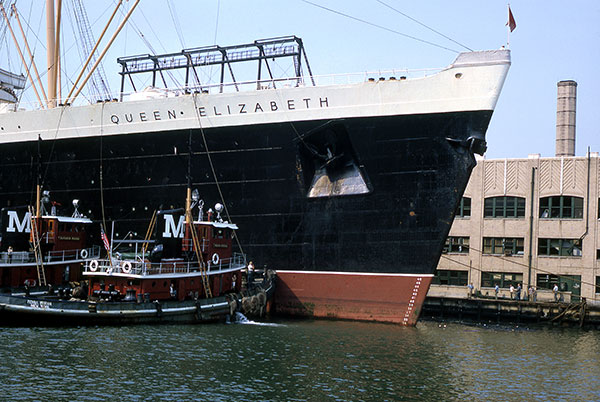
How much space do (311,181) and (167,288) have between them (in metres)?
9.26

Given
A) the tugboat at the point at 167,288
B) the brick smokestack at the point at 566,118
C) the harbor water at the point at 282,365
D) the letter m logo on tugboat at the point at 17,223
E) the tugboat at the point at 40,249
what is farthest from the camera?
the brick smokestack at the point at 566,118

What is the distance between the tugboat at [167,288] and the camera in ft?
94.2

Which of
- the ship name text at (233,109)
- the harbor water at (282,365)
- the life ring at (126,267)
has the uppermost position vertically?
the ship name text at (233,109)

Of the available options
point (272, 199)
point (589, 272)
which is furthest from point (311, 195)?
point (589, 272)

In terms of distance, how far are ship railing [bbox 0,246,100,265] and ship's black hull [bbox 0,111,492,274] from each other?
3003mm

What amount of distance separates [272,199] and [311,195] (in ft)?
7.14

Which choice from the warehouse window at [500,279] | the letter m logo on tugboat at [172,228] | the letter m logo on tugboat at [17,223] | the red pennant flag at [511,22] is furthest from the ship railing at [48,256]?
the warehouse window at [500,279]

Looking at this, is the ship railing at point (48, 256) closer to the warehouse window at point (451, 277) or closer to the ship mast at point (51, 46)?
the ship mast at point (51, 46)

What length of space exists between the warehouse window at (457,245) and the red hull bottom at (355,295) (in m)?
18.9

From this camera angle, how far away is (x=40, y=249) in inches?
1364

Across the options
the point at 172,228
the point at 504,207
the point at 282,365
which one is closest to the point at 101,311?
the point at 172,228

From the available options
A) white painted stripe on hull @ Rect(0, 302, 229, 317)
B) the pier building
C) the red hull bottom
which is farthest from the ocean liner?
the pier building

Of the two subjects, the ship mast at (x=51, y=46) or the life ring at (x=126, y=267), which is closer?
the life ring at (x=126, y=267)

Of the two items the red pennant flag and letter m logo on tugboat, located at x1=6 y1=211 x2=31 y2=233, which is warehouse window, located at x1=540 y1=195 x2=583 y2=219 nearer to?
the red pennant flag
